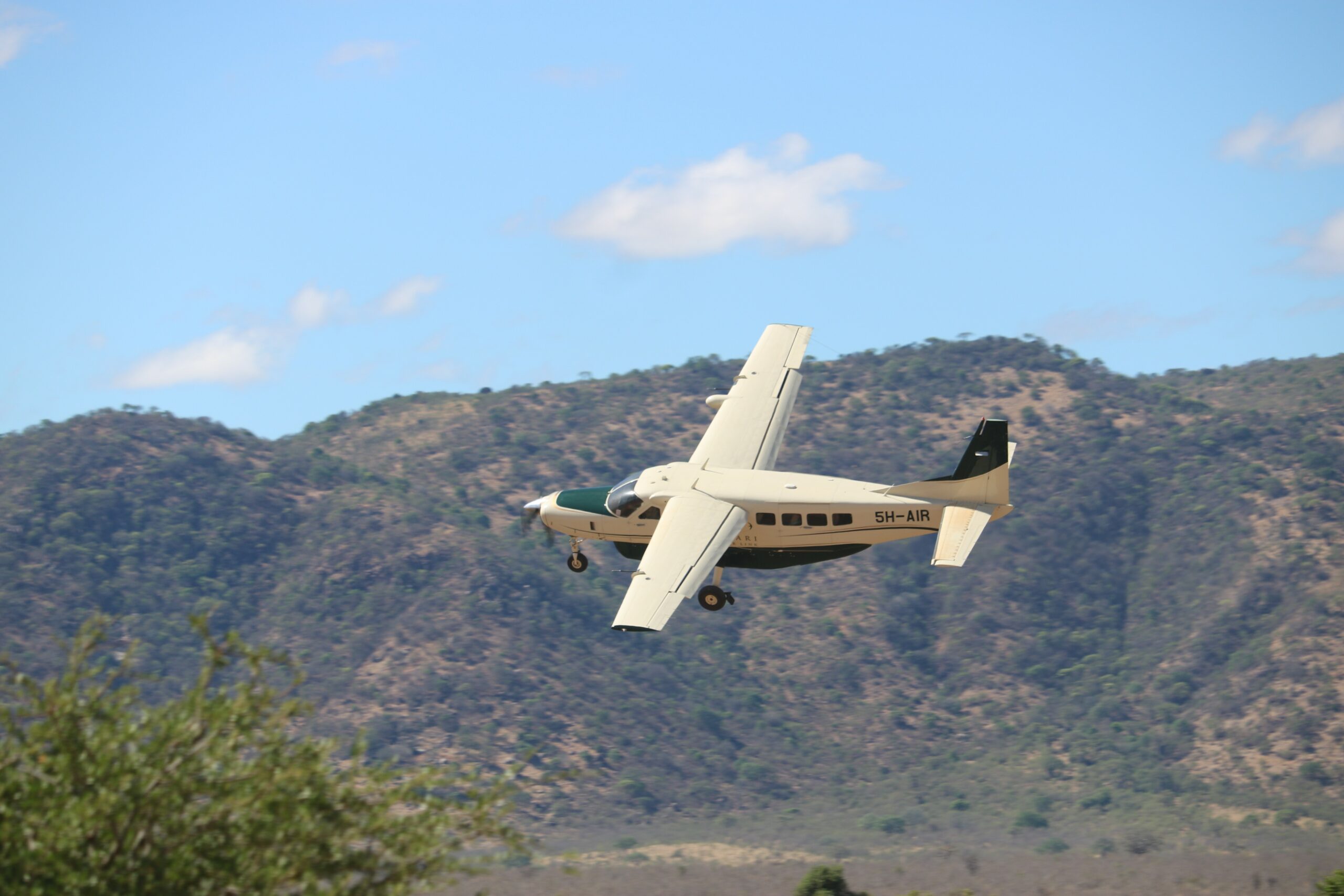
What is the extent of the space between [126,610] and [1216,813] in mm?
88391

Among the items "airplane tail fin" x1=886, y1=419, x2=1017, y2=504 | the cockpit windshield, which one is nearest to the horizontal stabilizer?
"airplane tail fin" x1=886, y1=419, x2=1017, y2=504

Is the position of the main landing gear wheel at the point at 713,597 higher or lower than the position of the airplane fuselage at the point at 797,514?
lower

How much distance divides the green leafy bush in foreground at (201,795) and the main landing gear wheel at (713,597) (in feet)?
57.9

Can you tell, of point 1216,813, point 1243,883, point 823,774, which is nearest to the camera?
point 1243,883

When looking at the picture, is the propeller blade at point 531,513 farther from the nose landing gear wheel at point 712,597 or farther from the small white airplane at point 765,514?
the nose landing gear wheel at point 712,597

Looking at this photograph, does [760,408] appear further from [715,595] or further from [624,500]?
[715,595]

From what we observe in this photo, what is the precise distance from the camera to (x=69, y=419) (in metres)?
142

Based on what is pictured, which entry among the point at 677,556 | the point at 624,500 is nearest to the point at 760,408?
the point at 624,500

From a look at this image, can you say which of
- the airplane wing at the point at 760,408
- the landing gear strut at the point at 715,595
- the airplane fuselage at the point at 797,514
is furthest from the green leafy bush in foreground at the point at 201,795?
the airplane wing at the point at 760,408

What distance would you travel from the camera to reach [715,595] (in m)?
41.0

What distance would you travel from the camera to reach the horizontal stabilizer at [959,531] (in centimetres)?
3847

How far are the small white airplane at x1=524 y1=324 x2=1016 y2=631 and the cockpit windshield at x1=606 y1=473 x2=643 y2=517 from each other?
3 centimetres

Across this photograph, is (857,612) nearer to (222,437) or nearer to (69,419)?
(222,437)

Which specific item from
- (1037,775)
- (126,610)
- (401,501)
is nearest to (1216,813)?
(1037,775)
